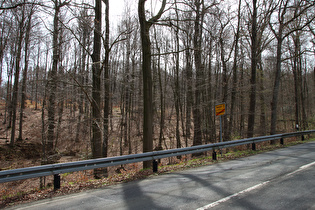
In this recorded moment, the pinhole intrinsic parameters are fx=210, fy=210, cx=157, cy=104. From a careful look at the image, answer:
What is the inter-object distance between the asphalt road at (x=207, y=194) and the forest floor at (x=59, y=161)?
648 millimetres

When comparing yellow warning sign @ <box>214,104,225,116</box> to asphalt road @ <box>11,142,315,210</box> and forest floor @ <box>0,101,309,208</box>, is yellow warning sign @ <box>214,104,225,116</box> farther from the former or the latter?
asphalt road @ <box>11,142,315,210</box>

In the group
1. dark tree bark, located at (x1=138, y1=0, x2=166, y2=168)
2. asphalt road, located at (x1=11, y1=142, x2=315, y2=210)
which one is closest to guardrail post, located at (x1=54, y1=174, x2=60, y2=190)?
asphalt road, located at (x1=11, y1=142, x2=315, y2=210)

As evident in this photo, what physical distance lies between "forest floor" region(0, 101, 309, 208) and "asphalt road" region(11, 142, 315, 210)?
0.65m

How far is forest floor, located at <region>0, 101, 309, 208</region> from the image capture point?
549cm

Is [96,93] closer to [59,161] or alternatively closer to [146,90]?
[146,90]

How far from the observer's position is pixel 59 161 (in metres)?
17.0

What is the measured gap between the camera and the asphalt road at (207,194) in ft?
13.6

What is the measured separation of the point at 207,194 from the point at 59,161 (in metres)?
15.5

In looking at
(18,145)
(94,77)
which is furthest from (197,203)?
(18,145)

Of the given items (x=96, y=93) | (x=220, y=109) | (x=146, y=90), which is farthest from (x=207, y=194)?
(x=96, y=93)

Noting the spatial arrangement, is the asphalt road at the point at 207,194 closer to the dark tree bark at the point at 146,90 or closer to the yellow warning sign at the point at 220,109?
the dark tree bark at the point at 146,90

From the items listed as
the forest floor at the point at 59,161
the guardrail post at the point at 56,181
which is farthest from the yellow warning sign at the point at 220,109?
the guardrail post at the point at 56,181

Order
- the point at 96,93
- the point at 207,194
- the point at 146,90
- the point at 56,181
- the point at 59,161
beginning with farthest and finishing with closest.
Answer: the point at 59,161
the point at 96,93
the point at 146,90
the point at 56,181
the point at 207,194

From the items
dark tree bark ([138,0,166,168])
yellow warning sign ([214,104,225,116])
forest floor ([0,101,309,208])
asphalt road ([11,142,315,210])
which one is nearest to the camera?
asphalt road ([11,142,315,210])
